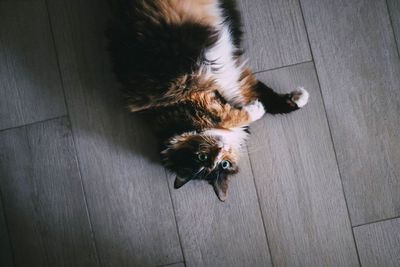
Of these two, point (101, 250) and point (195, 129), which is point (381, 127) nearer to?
point (195, 129)

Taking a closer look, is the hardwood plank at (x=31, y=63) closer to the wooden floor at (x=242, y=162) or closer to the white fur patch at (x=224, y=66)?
the wooden floor at (x=242, y=162)

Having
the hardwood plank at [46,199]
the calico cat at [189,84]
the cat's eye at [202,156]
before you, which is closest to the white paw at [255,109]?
the calico cat at [189,84]

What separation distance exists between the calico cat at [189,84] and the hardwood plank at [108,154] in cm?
17

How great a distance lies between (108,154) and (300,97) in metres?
0.81

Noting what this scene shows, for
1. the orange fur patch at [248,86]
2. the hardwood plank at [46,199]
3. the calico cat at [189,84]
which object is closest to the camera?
the calico cat at [189,84]

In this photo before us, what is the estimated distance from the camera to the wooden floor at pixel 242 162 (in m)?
1.29

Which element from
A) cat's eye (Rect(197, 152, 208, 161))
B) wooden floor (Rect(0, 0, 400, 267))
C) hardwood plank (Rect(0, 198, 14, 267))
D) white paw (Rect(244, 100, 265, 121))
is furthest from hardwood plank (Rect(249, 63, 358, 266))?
hardwood plank (Rect(0, 198, 14, 267))

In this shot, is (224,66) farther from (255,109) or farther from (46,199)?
(46,199)

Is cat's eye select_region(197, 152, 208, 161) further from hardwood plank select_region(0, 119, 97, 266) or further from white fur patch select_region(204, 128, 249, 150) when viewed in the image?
hardwood plank select_region(0, 119, 97, 266)

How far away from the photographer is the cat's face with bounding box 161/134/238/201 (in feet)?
3.62

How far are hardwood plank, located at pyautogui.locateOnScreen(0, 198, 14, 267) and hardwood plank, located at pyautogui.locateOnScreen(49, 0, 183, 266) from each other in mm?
375

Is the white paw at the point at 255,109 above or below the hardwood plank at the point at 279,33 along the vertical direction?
below

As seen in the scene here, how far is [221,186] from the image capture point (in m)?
1.18

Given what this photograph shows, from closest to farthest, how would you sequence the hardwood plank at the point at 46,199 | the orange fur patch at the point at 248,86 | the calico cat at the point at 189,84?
the calico cat at the point at 189,84
the orange fur patch at the point at 248,86
the hardwood plank at the point at 46,199
